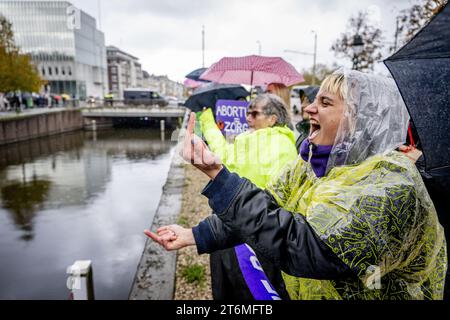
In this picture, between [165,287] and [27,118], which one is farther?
[27,118]

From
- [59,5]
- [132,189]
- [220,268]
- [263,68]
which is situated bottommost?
[132,189]

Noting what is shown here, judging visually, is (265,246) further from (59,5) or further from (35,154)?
(59,5)

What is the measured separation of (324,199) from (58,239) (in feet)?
29.2

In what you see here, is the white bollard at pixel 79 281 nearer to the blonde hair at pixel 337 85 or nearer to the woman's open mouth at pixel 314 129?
the woman's open mouth at pixel 314 129

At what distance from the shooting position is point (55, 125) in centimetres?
2995

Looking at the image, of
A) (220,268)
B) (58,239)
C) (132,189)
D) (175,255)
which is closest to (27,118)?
(132,189)

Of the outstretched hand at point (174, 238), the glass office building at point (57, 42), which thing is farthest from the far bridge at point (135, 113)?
the outstretched hand at point (174, 238)

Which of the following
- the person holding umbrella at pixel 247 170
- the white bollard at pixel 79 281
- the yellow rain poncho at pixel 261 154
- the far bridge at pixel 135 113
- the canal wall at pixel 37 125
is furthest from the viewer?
the far bridge at pixel 135 113

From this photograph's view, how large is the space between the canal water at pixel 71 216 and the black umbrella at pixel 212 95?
350cm

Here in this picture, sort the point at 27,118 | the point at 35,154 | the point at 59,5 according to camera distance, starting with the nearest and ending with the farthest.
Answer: the point at 35,154 < the point at 27,118 < the point at 59,5

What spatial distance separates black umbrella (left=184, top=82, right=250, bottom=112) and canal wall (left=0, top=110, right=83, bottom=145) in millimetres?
21301

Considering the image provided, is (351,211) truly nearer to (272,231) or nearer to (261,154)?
(272,231)

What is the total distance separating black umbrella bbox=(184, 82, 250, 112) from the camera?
5141 millimetres

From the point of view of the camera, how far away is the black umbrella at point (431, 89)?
4.18 feet
